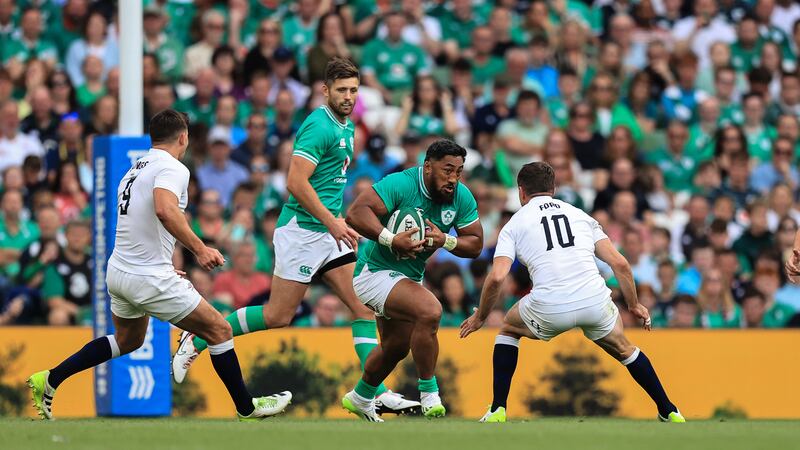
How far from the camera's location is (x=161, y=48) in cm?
1669

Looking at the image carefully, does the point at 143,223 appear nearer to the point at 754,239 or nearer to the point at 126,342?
the point at 126,342

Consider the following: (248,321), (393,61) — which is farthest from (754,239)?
(248,321)

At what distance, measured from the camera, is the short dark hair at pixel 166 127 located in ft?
31.9

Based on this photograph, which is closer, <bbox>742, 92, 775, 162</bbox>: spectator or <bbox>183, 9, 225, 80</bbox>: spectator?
<bbox>183, 9, 225, 80</bbox>: spectator

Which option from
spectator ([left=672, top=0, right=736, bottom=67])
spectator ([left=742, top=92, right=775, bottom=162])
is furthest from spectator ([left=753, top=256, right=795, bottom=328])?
spectator ([left=672, top=0, right=736, bottom=67])

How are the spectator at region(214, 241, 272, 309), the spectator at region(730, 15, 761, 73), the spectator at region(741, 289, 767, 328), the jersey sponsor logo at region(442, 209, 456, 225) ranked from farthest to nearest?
the spectator at region(730, 15, 761, 73)
the spectator at region(741, 289, 767, 328)
the spectator at region(214, 241, 272, 309)
the jersey sponsor logo at region(442, 209, 456, 225)

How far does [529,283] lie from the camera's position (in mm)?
14695

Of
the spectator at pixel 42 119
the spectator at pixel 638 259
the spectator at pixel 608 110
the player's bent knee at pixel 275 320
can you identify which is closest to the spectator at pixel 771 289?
the spectator at pixel 638 259

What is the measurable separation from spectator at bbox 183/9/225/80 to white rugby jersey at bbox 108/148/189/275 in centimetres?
704

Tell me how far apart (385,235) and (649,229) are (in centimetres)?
646

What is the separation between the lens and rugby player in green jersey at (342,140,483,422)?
1006 centimetres

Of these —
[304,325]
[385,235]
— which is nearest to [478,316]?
[385,235]

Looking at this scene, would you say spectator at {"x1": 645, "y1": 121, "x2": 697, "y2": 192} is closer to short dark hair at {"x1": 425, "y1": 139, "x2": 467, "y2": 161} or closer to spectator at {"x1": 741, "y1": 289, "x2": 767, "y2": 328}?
spectator at {"x1": 741, "y1": 289, "x2": 767, "y2": 328}

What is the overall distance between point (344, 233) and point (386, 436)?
6.80 ft
